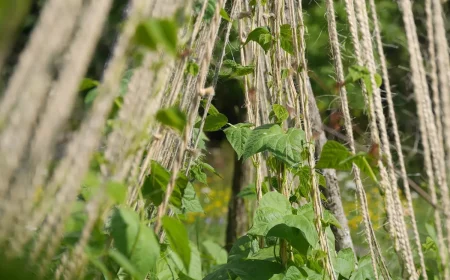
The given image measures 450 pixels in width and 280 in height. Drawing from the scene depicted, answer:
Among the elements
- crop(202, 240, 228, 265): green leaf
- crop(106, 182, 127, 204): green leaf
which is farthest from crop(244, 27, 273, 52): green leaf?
crop(202, 240, 228, 265): green leaf

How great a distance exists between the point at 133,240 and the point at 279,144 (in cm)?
62

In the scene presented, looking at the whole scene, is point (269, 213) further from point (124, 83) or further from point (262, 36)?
point (124, 83)

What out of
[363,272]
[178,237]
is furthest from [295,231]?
[178,237]

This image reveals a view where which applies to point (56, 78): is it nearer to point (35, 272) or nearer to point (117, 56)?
point (117, 56)

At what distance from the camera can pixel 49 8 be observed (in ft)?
2.38

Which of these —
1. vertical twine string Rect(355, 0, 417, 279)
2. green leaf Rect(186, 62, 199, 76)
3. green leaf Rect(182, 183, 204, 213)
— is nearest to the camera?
green leaf Rect(186, 62, 199, 76)

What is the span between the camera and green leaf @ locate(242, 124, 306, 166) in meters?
1.55

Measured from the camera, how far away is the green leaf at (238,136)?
1674mm

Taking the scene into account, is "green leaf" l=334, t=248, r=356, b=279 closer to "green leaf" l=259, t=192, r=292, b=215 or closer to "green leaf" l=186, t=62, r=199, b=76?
"green leaf" l=259, t=192, r=292, b=215

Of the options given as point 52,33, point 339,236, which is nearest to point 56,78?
point 52,33

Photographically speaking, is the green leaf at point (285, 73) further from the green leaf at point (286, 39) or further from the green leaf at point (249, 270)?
the green leaf at point (249, 270)

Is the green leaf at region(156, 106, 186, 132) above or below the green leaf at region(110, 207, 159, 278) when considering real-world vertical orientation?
above

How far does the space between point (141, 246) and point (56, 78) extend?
0.35 meters

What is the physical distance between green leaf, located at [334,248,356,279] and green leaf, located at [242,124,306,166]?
1.08 ft
